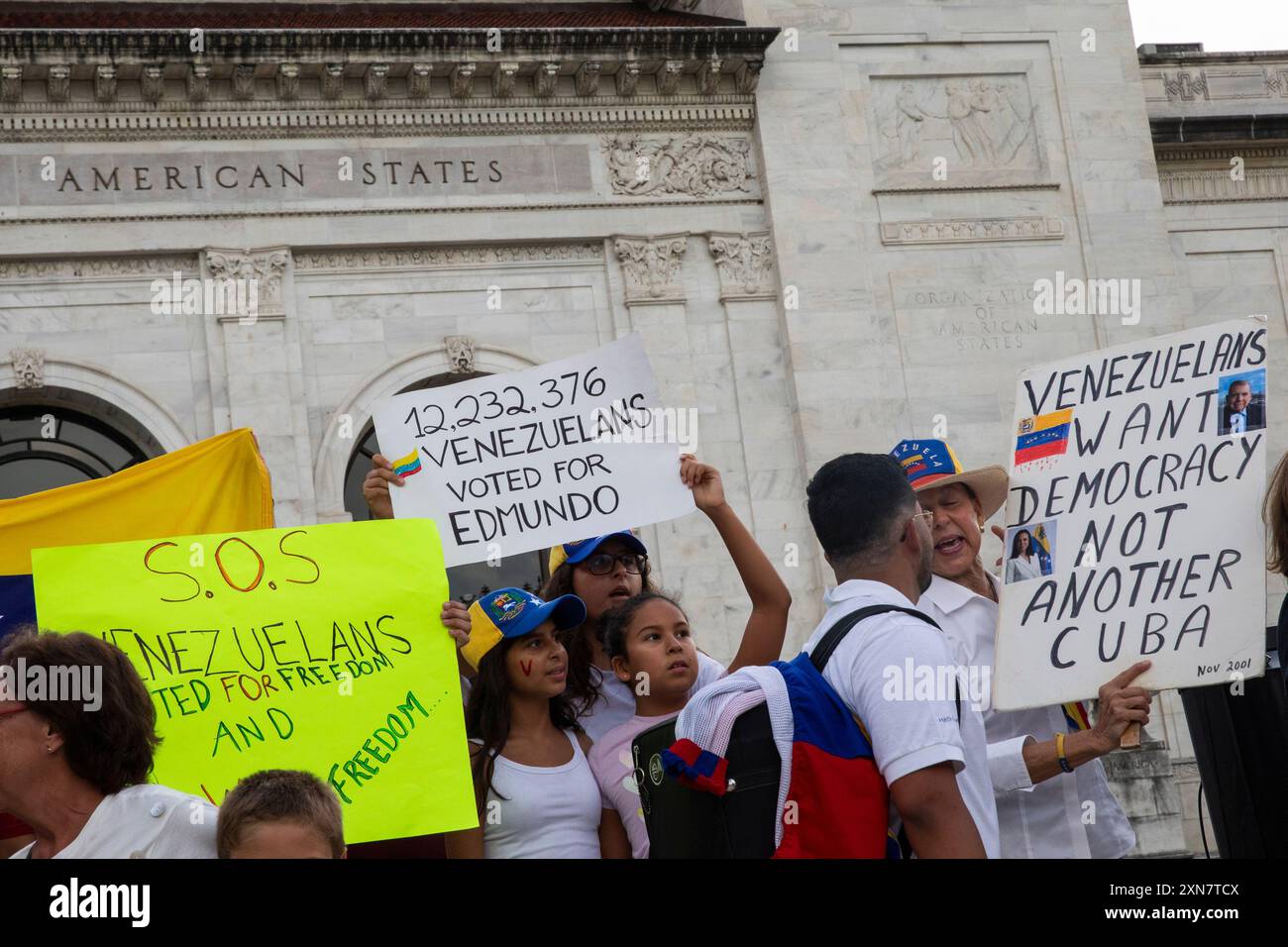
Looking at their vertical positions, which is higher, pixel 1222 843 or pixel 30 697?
pixel 30 697

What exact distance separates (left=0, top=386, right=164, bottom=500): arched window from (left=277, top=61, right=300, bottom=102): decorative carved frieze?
369 cm

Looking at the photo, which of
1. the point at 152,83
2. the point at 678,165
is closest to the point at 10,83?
the point at 152,83

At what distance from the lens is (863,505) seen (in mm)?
4492

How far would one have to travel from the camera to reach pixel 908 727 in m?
3.99

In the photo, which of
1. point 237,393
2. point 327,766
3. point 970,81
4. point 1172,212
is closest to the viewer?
point 327,766

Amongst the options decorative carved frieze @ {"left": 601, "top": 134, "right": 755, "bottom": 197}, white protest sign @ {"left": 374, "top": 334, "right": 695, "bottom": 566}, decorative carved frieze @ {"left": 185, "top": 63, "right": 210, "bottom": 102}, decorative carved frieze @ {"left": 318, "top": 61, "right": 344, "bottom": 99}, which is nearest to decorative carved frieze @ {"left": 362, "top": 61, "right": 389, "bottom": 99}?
decorative carved frieze @ {"left": 318, "top": 61, "right": 344, "bottom": 99}

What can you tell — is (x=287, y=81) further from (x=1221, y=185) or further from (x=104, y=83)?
(x=1221, y=185)

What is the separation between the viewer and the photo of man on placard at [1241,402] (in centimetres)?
529

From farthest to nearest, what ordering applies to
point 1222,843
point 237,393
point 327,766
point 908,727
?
point 237,393 → point 1222,843 → point 327,766 → point 908,727

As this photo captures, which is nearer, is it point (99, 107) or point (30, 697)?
point (30, 697)

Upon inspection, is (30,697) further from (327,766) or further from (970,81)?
(970,81)
